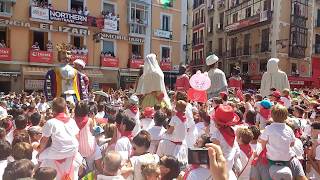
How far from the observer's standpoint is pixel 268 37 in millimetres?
34156

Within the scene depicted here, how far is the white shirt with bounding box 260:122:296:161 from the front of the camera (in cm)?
491

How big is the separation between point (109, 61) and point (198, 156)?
24.5m

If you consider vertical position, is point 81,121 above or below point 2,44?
below

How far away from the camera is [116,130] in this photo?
18.2ft

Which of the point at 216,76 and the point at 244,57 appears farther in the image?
the point at 244,57

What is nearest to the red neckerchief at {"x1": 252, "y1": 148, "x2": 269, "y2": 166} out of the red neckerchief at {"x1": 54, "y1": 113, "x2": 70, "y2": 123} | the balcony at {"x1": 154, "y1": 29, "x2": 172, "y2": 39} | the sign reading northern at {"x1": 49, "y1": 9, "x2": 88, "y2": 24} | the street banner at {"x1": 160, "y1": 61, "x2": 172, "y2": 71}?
the red neckerchief at {"x1": 54, "y1": 113, "x2": 70, "y2": 123}

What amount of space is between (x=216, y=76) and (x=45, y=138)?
4811 mm

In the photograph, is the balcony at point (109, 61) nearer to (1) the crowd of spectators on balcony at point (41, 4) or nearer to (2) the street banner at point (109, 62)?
(2) the street banner at point (109, 62)

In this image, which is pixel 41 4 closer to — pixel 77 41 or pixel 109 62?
pixel 77 41

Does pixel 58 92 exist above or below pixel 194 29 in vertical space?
below

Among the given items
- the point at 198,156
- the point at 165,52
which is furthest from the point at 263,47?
the point at 198,156

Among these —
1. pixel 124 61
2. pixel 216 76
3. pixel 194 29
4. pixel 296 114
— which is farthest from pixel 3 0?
pixel 194 29

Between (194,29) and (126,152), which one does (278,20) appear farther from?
(126,152)

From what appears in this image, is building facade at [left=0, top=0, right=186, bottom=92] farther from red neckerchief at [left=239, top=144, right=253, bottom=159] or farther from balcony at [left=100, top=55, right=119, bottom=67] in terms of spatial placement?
red neckerchief at [left=239, top=144, right=253, bottom=159]
